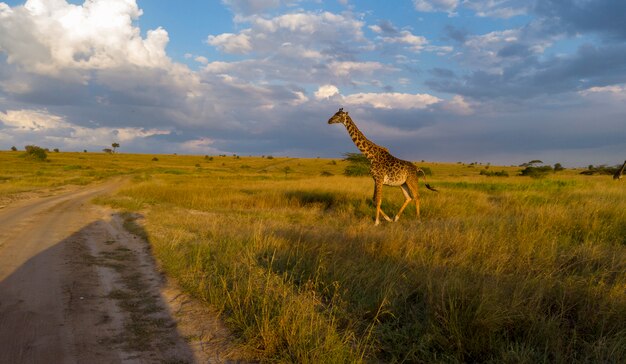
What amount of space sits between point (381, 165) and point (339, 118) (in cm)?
215

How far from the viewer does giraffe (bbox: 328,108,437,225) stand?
13305 mm

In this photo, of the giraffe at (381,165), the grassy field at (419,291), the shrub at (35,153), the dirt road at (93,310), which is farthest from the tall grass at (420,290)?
the shrub at (35,153)

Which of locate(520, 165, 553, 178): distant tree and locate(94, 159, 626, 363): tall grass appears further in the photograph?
locate(520, 165, 553, 178): distant tree

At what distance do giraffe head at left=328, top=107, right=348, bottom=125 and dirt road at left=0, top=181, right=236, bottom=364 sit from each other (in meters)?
7.26

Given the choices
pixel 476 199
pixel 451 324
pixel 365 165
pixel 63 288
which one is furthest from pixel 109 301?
pixel 365 165

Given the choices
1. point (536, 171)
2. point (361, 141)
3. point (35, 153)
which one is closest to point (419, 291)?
point (361, 141)

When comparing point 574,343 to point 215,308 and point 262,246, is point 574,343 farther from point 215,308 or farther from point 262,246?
point 262,246

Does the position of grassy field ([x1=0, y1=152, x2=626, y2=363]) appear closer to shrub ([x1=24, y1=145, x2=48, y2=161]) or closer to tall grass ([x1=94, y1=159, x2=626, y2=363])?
tall grass ([x1=94, y1=159, x2=626, y2=363])

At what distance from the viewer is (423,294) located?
5141 mm

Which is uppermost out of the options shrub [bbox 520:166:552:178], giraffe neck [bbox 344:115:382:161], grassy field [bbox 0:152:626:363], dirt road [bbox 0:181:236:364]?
giraffe neck [bbox 344:115:382:161]

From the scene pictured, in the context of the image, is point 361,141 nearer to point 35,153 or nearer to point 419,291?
point 419,291

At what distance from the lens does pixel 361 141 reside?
45.6 ft

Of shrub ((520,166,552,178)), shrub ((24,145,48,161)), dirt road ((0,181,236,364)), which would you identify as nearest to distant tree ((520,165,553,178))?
shrub ((520,166,552,178))

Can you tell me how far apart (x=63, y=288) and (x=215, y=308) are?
2538 millimetres
